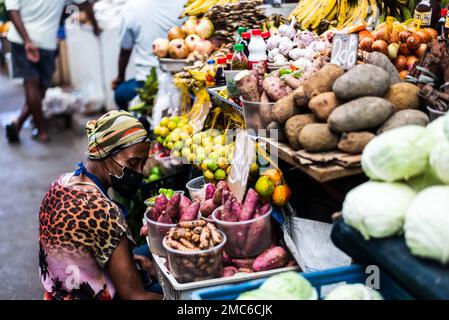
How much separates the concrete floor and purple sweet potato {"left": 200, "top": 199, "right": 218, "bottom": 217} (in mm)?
2071

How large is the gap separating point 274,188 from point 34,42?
568 centimetres

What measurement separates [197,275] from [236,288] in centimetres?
43

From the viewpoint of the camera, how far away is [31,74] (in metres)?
7.01

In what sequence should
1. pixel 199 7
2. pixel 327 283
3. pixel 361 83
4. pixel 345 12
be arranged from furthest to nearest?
pixel 199 7 → pixel 345 12 → pixel 361 83 → pixel 327 283

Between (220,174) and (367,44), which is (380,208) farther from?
(367,44)

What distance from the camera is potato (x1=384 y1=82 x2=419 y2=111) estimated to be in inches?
73.7

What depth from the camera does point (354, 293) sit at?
1.58m

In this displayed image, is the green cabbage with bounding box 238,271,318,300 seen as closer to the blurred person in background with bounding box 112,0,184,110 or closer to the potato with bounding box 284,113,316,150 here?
the potato with bounding box 284,113,316,150

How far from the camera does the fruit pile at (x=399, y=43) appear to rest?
2586 mm

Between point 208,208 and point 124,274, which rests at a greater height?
point 208,208

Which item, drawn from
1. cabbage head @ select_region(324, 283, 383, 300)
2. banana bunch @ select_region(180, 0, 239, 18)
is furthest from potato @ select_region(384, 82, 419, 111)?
banana bunch @ select_region(180, 0, 239, 18)

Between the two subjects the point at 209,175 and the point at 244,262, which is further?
the point at 209,175

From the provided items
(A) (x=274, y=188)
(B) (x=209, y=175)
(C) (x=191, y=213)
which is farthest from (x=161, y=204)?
(A) (x=274, y=188)

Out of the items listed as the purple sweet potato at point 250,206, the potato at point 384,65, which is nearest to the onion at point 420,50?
the potato at point 384,65
